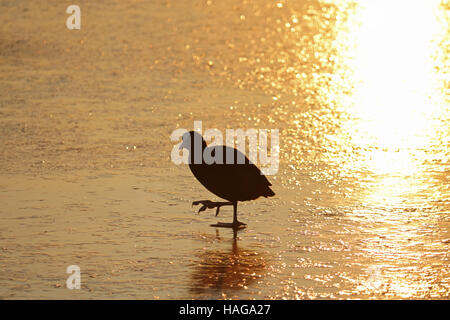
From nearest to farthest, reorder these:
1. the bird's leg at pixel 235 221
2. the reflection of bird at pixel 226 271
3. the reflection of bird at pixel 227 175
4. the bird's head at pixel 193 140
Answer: the reflection of bird at pixel 226 271 → the bird's leg at pixel 235 221 → the reflection of bird at pixel 227 175 → the bird's head at pixel 193 140

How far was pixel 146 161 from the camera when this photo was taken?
9766 millimetres

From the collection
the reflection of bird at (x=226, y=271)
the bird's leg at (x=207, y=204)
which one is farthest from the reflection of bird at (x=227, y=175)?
the reflection of bird at (x=226, y=271)

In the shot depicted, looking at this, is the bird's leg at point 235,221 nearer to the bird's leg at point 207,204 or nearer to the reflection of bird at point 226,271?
the bird's leg at point 207,204

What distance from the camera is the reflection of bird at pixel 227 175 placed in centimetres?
793

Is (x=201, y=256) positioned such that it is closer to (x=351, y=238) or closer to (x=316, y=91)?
(x=351, y=238)

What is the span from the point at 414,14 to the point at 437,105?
597 cm

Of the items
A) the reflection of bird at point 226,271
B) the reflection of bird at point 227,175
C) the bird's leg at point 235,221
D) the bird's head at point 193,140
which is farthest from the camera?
the bird's head at point 193,140

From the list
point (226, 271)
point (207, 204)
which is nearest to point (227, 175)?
point (207, 204)

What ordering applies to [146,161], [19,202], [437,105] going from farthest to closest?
[437,105], [146,161], [19,202]

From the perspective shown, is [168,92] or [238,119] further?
[168,92]

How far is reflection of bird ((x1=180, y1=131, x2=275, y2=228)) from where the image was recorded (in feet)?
26.0
